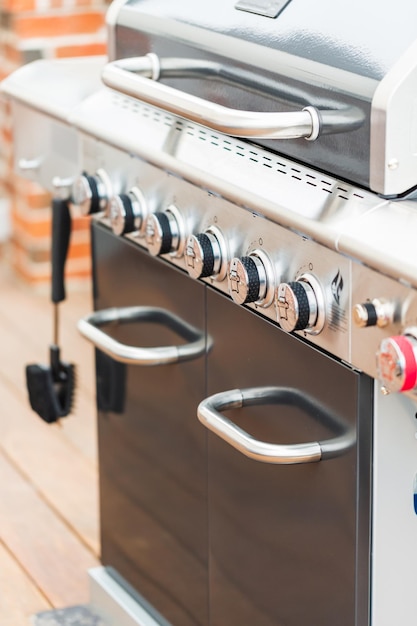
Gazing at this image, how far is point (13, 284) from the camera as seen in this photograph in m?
3.56

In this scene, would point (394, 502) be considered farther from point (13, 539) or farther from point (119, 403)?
point (13, 539)

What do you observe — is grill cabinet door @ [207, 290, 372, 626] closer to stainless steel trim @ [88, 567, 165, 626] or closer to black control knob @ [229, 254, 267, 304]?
black control knob @ [229, 254, 267, 304]

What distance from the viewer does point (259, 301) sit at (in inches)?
46.6

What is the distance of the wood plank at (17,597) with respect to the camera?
73.8 inches

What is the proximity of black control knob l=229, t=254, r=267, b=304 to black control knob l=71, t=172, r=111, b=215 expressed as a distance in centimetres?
37

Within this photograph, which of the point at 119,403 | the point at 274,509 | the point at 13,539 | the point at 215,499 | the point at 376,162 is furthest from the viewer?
the point at 13,539

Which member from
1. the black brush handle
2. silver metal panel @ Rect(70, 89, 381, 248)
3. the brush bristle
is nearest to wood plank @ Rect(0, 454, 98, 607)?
the brush bristle

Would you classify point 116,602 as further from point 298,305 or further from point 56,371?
point 298,305

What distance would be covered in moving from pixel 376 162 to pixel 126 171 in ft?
1.69

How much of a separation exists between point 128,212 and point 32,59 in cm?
200

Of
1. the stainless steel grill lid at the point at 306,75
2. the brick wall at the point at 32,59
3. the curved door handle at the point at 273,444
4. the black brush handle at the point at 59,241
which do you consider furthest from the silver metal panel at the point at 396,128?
the brick wall at the point at 32,59

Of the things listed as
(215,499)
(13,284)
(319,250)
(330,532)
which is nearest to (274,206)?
(319,250)

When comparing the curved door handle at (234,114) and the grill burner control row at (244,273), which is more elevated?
the curved door handle at (234,114)

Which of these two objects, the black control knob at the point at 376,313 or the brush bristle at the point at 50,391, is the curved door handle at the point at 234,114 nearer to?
the black control knob at the point at 376,313
